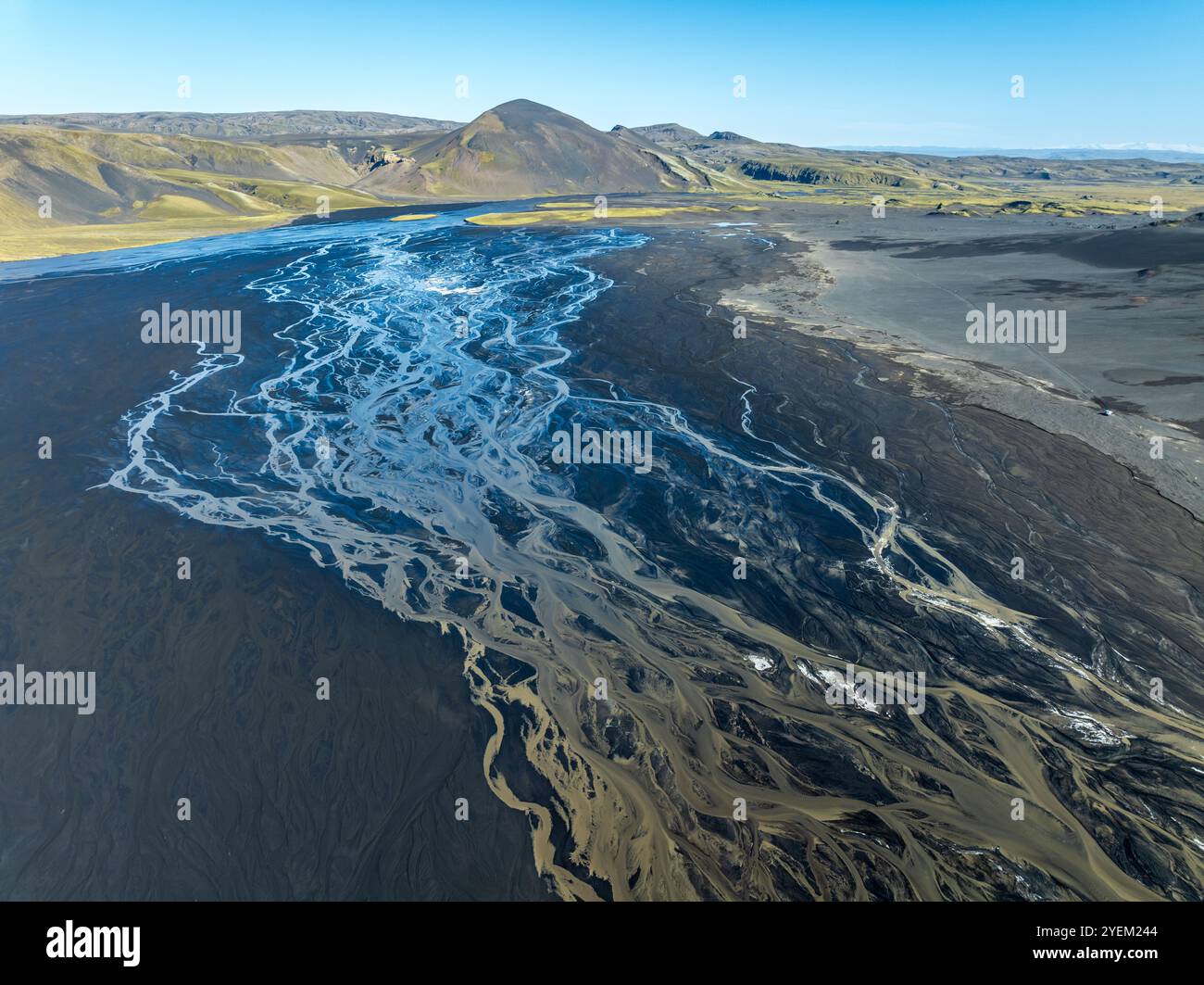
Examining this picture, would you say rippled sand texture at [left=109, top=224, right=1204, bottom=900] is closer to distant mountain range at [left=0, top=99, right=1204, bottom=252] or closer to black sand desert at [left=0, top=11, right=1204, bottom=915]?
black sand desert at [left=0, top=11, right=1204, bottom=915]

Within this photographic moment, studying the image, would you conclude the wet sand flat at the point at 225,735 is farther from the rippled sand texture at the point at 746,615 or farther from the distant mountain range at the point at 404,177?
the distant mountain range at the point at 404,177

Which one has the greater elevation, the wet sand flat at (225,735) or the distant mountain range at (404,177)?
the distant mountain range at (404,177)

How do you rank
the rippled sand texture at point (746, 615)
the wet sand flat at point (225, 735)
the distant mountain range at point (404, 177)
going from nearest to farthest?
1. the wet sand flat at point (225, 735)
2. the rippled sand texture at point (746, 615)
3. the distant mountain range at point (404, 177)

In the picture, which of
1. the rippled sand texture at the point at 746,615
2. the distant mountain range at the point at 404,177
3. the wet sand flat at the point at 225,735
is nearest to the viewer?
the wet sand flat at the point at 225,735

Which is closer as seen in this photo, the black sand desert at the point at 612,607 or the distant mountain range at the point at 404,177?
the black sand desert at the point at 612,607

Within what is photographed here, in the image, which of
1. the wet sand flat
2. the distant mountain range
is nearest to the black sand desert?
the wet sand flat

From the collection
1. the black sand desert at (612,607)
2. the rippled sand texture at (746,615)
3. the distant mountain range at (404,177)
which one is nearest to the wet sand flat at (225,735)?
the black sand desert at (612,607)

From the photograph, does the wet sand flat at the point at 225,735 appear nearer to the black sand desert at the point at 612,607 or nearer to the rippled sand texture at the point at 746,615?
the black sand desert at the point at 612,607

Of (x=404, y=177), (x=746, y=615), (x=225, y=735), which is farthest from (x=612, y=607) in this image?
(x=404, y=177)
